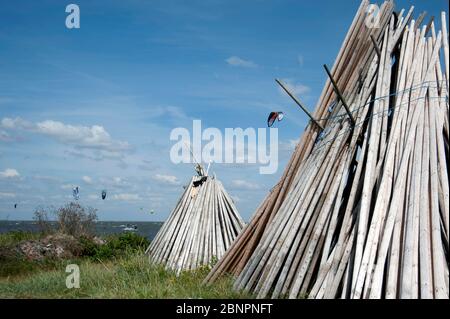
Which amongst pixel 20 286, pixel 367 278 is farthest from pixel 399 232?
pixel 20 286

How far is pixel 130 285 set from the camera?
22.3 ft

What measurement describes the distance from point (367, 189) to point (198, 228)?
4.90 metres

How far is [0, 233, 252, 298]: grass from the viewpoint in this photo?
5.99 meters

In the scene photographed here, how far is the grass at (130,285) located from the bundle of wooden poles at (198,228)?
0.47 meters

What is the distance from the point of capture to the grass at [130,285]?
5.94m

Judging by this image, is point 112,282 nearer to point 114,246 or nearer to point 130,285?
point 130,285

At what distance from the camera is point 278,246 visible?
5.63 m

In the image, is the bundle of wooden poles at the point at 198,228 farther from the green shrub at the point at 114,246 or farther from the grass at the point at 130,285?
the green shrub at the point at 114,246
